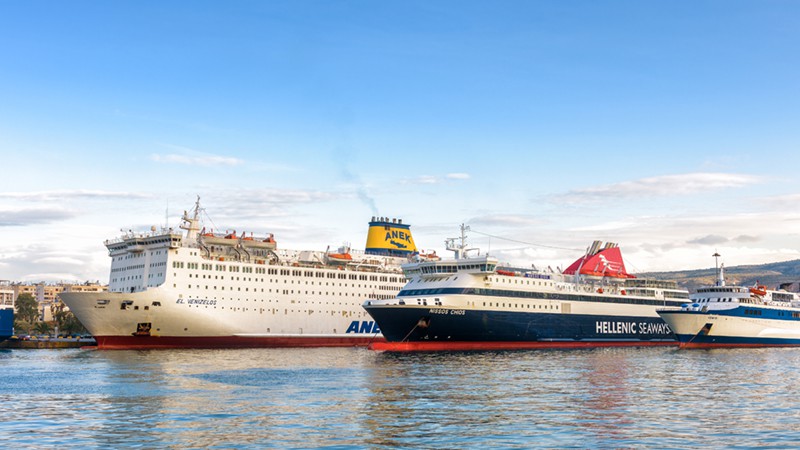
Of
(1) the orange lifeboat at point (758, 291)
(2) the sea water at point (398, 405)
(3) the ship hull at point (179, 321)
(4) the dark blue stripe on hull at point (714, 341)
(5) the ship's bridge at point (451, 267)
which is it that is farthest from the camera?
(1) the orange lifeboat at point (758, 291)

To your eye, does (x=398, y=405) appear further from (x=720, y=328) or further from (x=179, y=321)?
(x=720, y=328)

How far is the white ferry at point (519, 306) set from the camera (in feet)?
201

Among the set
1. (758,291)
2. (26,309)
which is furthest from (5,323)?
(758,291)

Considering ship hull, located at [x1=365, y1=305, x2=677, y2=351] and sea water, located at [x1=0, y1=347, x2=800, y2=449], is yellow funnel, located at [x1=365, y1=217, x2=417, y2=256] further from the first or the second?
sea water, located at [x1=0, y1=347, x2=800, y2=449]

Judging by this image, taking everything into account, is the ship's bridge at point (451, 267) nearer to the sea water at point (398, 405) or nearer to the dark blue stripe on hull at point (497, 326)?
the dark blue stripe on hull at point (497, 326)

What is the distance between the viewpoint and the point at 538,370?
43531 mm

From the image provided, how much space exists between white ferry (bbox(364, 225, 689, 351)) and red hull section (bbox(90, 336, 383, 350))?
13.3 ft

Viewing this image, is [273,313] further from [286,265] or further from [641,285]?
[641,285]

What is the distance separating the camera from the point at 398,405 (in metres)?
28.9

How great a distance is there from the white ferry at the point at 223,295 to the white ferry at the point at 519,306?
8.83m

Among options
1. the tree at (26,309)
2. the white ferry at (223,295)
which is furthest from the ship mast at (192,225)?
the tree at (26,309)

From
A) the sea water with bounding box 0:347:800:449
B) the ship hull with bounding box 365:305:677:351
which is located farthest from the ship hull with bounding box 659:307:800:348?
the sea water with bounding box 0:347:800:449

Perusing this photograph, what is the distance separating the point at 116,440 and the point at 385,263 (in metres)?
63.0

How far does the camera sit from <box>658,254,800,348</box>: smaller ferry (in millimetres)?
68500
